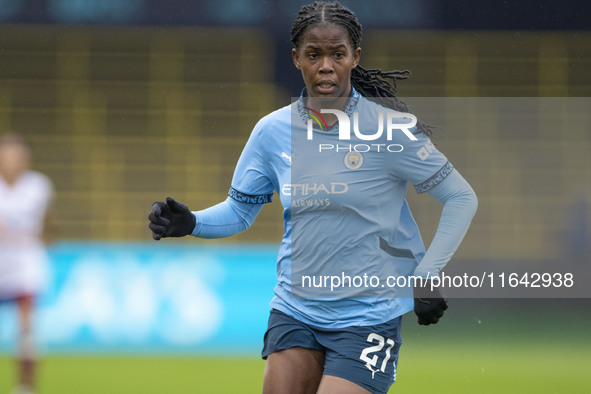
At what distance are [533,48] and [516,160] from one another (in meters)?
1.19

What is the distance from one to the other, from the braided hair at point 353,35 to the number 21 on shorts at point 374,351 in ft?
2.13

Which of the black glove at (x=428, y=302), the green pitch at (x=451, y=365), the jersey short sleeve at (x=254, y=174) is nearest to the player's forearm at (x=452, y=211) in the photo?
the black glove at (x=428, y=302)

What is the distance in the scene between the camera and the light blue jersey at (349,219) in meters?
2.99

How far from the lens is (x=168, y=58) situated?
10.3 meters

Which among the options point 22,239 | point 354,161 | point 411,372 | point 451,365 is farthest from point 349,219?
point 451,365

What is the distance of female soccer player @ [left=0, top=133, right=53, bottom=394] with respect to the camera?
6770 mm

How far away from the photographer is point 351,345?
292cm

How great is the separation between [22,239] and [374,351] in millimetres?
4918

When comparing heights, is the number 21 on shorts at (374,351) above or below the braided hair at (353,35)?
below

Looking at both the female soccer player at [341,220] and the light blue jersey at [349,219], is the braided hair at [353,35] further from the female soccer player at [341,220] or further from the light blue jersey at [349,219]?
the light blue jersey at [349,219]

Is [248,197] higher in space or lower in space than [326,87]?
lower

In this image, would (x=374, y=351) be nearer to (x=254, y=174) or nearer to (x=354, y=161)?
(x=354, y=161)

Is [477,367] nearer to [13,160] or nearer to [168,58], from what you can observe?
[13,160]

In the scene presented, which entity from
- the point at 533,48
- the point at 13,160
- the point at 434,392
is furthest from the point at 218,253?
the point at 533,48
